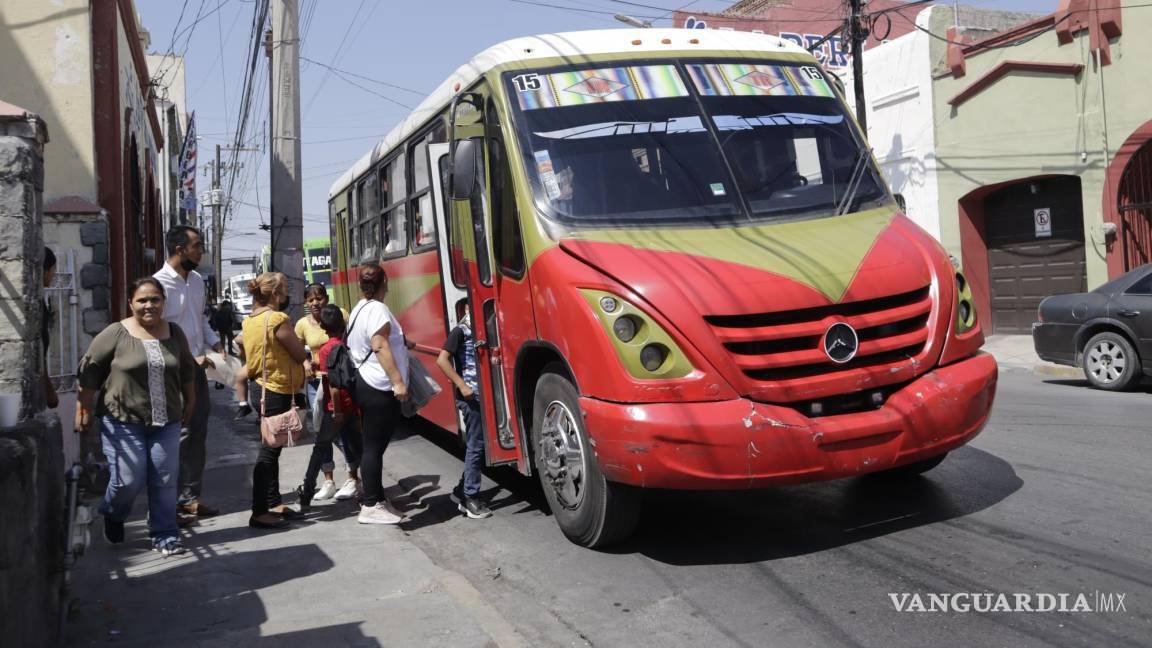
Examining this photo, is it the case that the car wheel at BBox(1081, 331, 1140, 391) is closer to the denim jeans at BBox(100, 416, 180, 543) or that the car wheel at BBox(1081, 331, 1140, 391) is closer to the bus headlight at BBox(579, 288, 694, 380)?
the bus headlight at BBox(579, 288, 694, 380)

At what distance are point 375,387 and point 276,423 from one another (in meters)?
0.69

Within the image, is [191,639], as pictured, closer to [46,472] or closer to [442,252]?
[46,472]

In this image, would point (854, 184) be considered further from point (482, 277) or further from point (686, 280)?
point (482, 277)

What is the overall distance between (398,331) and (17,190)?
267 centimetres

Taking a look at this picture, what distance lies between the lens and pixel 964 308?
5.59m

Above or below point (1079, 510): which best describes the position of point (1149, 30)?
above

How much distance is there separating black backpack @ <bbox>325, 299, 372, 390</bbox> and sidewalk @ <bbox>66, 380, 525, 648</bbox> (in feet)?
2.96

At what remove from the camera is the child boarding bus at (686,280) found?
16.0ft

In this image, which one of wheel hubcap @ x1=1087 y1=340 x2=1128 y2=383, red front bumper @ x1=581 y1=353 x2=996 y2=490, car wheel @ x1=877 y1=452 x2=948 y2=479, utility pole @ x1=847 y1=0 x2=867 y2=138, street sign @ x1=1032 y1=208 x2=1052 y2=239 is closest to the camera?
red front bumper @ x1=581 y1=353 x2=996 y2=490

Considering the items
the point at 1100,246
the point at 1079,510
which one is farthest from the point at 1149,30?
the point at 1079,510

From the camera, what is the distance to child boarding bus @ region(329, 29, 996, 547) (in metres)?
4.88

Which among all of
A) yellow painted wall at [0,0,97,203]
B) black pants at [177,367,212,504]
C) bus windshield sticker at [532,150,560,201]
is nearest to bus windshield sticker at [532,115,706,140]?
bus windshield sticker at [532,150,560,201]

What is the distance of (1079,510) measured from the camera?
5762 millimetres

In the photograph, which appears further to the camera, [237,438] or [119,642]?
[237,438]
